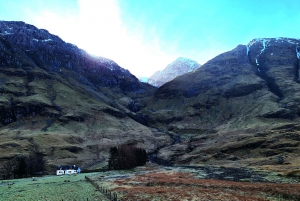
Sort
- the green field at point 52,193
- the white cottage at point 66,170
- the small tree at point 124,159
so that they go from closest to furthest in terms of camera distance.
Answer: the green field at point 52,193
the white cottage at point 66,170
the small tree at point 124,159

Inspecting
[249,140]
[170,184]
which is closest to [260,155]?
[249,140]

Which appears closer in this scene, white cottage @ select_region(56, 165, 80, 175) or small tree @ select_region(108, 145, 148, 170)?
white cottage @ select_region(56, 165, 80, 175)

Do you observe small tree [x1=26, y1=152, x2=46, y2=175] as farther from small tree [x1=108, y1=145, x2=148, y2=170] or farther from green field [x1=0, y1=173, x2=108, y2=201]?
green field [x1=0, y1=173, x2=108, y2=201]

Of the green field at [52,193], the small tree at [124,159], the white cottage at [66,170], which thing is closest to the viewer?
the green field at [52,193]

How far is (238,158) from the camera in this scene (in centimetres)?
15312

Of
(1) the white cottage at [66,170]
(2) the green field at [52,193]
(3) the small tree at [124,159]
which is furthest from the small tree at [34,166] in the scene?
(2) the green field at [52,193]

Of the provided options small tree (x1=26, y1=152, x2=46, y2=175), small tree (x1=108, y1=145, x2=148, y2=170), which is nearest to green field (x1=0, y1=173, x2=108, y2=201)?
small tree (x1=26, y1=152, x2=46, y2=175)

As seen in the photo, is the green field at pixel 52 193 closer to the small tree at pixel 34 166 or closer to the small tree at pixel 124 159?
the small tree at pixel 34 166

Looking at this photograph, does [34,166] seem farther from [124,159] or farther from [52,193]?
[52,193]

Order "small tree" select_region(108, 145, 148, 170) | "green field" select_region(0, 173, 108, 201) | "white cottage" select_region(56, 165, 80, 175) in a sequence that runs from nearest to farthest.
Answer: "green field" select_region(0, 173, 108, 201) < "white cottage" select_region(56, 165, 80, 175) < "small tree" select_region(108, 145, 148, 170)

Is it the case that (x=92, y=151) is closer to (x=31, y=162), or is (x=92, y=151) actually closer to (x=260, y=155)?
(x=31, y=162)

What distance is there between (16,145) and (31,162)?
50940 millimetres

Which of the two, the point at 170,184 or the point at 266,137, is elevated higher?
the point at 266,137

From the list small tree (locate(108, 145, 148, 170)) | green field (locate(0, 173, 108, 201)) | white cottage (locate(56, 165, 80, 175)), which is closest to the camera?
green field (locate(0, 173, 108, 201))
